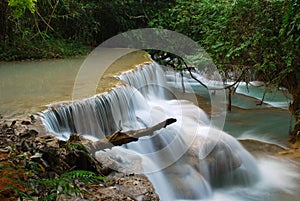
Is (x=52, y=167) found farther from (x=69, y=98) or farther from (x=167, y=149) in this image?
(x=167, y=149)

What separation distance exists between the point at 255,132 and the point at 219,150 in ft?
6.93

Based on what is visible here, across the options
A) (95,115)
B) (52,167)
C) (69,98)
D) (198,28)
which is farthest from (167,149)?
(198,28)

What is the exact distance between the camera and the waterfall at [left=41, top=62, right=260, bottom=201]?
4379 mm

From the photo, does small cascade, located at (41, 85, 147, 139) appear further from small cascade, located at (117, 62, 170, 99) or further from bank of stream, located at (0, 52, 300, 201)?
small cascade, located at (117, 62, 170, 99)

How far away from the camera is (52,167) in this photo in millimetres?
2869

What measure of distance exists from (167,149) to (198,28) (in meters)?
3.32

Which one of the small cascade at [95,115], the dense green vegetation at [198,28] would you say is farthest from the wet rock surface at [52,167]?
the dense green vegetation at [198,28]

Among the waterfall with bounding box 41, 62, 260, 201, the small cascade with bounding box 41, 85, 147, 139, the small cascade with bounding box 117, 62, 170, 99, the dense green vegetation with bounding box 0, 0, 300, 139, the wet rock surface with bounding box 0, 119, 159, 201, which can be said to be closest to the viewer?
Result: the wet rock surface with bounding box 0, 119, 159, 201

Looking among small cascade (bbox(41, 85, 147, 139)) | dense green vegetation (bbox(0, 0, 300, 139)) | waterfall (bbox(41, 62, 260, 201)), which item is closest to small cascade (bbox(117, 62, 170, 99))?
waterfall (bbox(41, 62, 260, 201))

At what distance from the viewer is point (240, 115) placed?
8188mm

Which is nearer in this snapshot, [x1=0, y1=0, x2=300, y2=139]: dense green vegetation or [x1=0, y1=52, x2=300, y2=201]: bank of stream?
[x1=0, y1=52, x2=300, y2=201]: bank of stream

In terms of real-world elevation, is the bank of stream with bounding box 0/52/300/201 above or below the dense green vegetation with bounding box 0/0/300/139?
below

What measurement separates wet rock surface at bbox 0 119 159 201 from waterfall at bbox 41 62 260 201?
0.55 meters

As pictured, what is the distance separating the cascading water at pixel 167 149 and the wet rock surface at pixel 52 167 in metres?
0.52
